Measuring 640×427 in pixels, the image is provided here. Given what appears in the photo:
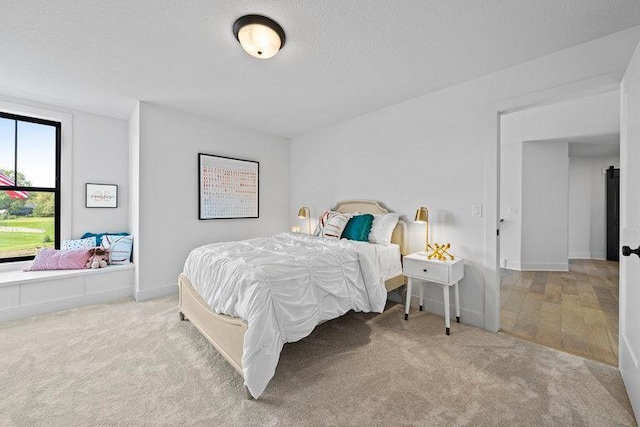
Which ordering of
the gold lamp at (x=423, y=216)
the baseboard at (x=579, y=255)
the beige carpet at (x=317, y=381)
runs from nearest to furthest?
1. the beige carpet at (x=317, y=381)
2. the gold lamp at (x=423, y=216)
3. the baseboard at (x=579, y=255)

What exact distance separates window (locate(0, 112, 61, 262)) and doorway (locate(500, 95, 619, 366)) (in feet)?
17.7

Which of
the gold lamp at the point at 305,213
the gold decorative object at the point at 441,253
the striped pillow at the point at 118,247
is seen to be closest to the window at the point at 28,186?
the striped pillow at the point at 118,247

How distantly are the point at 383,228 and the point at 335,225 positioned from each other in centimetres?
57

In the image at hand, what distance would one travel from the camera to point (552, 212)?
16.0ft

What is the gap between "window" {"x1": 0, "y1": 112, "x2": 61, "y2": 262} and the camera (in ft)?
10.7

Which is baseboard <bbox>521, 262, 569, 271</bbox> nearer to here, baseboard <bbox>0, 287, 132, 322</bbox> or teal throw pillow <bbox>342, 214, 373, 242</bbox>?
teal throw pillow <bbox>342, 214, 373, 242</bbox>

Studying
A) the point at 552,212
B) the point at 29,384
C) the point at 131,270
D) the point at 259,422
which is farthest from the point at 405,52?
the point at 552,212

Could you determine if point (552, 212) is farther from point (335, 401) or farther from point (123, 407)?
point (123, 407)

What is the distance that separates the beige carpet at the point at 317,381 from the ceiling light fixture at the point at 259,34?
7.56ft

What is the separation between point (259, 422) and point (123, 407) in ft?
2.70

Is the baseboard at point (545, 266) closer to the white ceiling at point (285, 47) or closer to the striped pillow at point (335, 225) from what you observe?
the striped pillow at point (335, 225)

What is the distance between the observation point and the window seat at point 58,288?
Result: 109 inches

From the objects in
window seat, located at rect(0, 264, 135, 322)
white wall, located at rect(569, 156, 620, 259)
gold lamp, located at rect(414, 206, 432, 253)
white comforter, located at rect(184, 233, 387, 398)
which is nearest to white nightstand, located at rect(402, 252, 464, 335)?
gold lamp, located at rect(414, 206, 432, 253)

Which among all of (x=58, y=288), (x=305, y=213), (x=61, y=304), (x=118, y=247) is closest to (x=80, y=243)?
(x=118, y=247)
